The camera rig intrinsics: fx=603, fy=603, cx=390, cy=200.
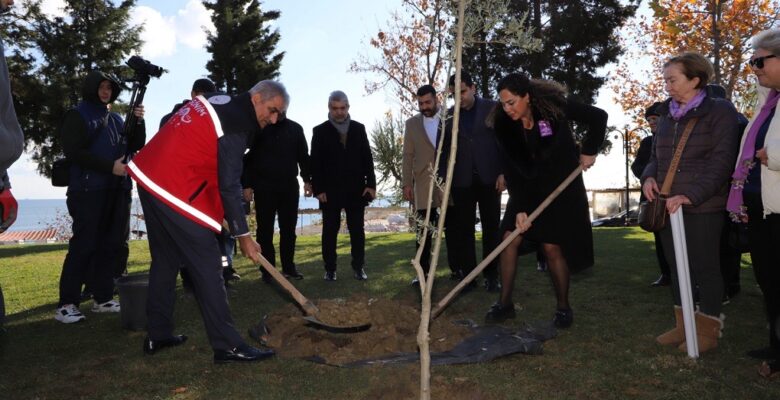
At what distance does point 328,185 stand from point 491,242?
6.39ft

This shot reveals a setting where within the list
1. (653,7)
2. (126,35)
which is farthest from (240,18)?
(653,7)

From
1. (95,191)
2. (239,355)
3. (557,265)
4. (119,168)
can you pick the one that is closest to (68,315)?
(95,191)

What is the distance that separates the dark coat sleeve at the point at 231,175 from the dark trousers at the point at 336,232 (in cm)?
299

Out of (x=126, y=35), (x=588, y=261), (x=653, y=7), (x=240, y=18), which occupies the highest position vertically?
(x=240, y=18)

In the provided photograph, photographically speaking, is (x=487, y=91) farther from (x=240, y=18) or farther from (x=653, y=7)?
(x=240, y=18)

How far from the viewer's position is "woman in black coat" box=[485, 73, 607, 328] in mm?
4336

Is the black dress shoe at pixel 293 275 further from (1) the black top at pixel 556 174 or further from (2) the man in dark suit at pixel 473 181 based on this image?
(1) the black top at pixel 556 174

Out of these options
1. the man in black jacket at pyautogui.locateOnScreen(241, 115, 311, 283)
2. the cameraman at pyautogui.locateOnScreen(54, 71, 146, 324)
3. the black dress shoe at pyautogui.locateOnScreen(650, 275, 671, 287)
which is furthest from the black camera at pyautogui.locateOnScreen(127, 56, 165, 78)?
the black dress shoe at pyautogui.locateOnScreen(650, 275, 671, 287)

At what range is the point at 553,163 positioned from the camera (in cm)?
442

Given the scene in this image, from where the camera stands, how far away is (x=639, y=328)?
4391mm

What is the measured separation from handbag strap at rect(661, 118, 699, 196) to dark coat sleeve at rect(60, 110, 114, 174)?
413 centimetres

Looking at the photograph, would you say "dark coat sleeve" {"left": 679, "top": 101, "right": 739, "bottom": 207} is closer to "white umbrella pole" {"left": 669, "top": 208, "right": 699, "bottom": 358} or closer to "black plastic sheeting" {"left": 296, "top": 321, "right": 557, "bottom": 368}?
"white umbrella pole" {"left": 669, "top": 208, "right": 699, "bottom": 358}

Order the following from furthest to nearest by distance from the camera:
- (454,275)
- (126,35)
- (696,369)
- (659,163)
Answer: (126,35) < (454,275) < (659,163) < (696,369)

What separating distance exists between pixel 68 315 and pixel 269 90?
2.68 metres
